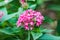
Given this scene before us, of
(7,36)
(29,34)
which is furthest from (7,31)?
(29,34)

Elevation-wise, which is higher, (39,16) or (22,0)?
(22,0)

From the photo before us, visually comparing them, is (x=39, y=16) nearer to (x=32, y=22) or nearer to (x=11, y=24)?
(x=32, y=22)

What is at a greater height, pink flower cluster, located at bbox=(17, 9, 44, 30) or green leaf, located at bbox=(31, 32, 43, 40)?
pink flower cluster, located at bbox=(17, 9, 44, 30)

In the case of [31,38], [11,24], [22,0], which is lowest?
[31,38]

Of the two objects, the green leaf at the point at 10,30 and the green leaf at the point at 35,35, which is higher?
the green leaf at the point at 10,30

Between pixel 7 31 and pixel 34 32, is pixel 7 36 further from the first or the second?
pixel 34 32

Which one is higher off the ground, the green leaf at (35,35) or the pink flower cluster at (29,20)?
the pink flower cluster at (29,20)

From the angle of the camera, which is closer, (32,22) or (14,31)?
(32,22)

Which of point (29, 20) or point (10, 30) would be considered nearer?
point (29, 20)

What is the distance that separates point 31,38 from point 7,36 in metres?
0.15

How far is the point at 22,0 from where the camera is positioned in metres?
1.04

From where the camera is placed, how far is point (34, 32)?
95 cm

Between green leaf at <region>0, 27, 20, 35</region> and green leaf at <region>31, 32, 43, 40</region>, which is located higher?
green leaf at <region>0, 27, 20, 35</region>

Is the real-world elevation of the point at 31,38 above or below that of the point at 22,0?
below
